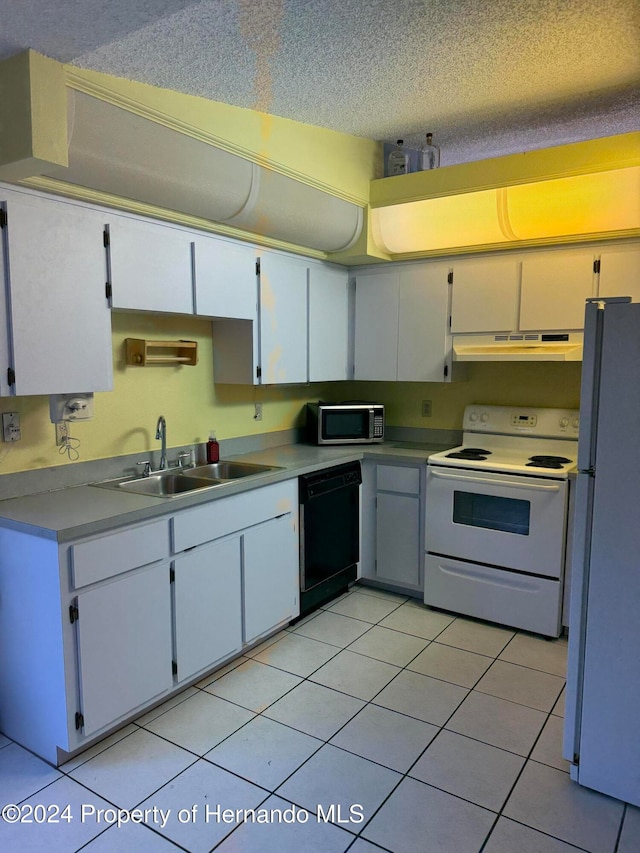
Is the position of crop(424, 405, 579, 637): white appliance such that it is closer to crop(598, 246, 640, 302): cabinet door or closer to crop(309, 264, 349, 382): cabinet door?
crop(598, 246, 640, 302): cabinet door

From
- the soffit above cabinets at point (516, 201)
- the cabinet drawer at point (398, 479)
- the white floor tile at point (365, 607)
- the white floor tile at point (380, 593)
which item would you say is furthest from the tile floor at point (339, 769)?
the soffit above cabinets at point (516, 201)

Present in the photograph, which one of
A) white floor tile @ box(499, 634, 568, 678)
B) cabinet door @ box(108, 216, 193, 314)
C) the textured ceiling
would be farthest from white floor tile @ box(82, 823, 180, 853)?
the textured ceiling

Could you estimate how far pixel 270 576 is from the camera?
3.08 meters

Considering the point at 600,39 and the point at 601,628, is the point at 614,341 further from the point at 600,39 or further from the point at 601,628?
the point at 600,39

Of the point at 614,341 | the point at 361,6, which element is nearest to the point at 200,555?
the point at 614,341

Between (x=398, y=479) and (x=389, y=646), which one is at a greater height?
(x=398, y=479)

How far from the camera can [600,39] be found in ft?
7.09

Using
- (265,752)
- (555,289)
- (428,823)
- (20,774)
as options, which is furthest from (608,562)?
(20,774)

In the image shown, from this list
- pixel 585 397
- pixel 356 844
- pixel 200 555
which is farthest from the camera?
pixel 200 555

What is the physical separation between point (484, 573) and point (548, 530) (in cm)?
45

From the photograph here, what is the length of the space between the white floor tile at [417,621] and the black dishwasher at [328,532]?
0.39m

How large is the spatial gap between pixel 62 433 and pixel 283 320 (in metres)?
1.41

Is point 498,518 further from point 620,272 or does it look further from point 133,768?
point 133,768

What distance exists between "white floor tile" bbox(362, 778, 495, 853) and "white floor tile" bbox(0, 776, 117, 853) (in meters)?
0.88
